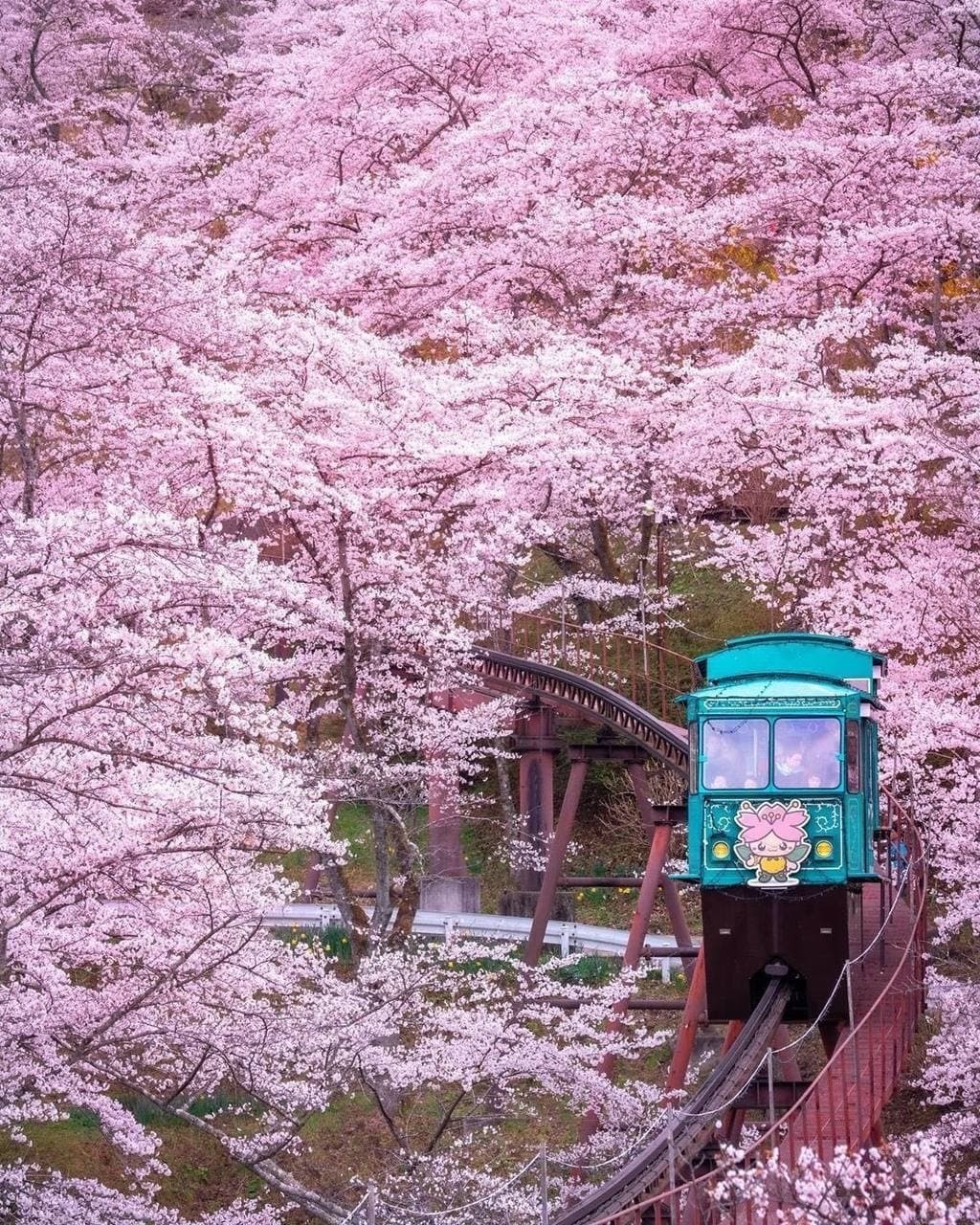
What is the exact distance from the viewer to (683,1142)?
42.1 ft

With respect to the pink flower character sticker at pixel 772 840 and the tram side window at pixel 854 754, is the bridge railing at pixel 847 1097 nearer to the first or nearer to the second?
the pink flower character sticker at pixel 772 840

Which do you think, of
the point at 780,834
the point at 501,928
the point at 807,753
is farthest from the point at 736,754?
the point at 501,928

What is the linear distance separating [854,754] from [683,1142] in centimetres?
405

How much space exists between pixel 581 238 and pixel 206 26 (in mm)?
16887

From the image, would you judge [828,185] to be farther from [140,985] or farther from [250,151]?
[140,985]

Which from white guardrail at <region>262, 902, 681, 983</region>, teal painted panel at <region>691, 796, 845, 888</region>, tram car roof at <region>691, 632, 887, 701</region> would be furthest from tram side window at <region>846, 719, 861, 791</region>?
white guardrail at <region>262, 902, 681, 983</region>

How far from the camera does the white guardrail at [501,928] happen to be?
76.4 ft

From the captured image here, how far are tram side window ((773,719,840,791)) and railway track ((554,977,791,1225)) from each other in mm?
2186

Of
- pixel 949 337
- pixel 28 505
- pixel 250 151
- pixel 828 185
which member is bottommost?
pixel 28 505

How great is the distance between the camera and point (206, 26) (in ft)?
125

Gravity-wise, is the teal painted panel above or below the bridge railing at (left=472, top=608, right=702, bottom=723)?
below

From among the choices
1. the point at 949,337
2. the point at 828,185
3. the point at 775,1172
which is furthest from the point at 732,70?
the point at 775,1172

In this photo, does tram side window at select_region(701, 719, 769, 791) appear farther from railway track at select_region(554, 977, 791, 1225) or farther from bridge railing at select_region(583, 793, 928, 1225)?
railway track at select_region(554, 977, 791, 1225)

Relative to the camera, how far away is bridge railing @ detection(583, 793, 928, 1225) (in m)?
10.3
